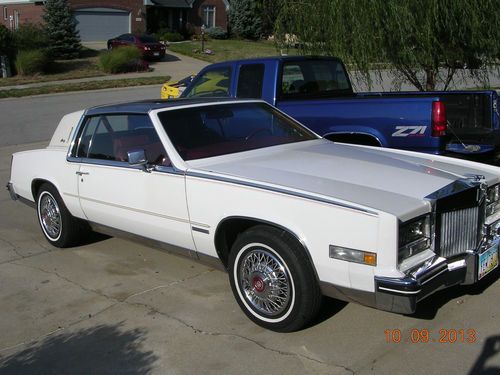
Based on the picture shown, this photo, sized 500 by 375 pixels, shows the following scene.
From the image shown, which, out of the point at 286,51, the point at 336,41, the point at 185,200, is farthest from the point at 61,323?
the point at 286,51

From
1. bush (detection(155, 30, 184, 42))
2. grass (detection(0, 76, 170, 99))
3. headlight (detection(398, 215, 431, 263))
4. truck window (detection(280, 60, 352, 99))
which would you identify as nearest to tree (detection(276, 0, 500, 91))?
truck window (detection(280, 60, 352, 99))

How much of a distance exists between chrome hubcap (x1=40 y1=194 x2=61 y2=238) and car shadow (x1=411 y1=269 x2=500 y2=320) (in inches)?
145

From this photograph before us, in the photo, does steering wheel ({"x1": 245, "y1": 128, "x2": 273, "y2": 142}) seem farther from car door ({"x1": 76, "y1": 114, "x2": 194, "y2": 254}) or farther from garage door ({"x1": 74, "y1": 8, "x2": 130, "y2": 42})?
garage door ({"x1": 74, "y1": 8, "x2": 130, "y2": 42})

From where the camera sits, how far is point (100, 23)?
44.6 m

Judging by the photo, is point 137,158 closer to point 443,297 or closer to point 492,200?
point 443,297

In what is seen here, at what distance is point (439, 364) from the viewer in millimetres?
3482

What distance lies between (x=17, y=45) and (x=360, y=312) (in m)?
29.8

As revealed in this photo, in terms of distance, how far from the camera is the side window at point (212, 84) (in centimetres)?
810

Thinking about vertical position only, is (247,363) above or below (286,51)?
below

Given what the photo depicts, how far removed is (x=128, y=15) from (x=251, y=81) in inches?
1607

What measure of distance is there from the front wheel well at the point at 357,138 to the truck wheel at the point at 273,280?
2.99 meters

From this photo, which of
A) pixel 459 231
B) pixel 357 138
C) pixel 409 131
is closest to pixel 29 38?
pixel 357 138

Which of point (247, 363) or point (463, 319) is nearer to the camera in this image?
point (247, 363)

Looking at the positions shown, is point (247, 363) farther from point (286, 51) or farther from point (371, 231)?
point (286, 51)
